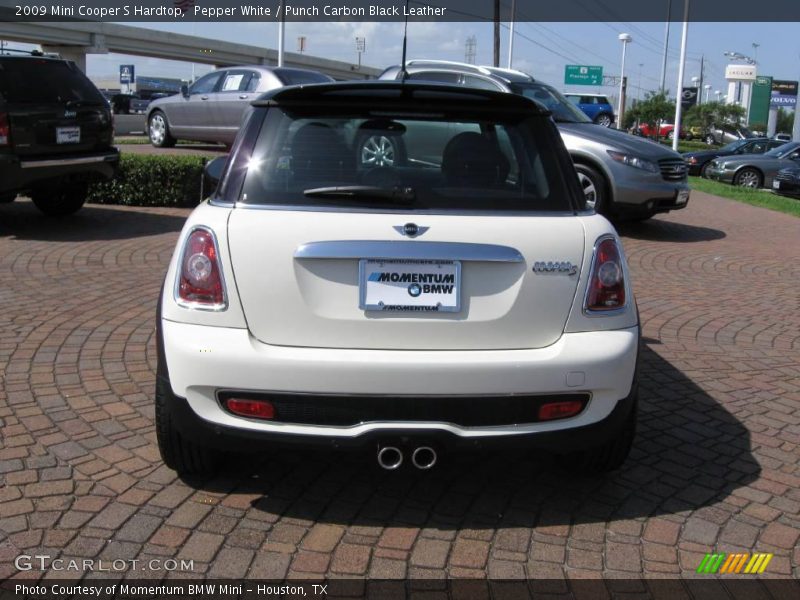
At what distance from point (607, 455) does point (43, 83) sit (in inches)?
309

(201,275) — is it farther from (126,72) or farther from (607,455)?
(126,72)

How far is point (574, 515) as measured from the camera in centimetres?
350

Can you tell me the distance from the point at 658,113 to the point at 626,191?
49486mm

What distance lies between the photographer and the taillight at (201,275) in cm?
319

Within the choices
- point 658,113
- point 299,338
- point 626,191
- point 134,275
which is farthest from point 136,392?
point 658,113

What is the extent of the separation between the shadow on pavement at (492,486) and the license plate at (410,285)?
0.55 meters

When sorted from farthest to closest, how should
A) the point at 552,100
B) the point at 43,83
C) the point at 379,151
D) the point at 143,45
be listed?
the point at 143,45
the point at 552,100
the point at 43,83
the point at 379,151

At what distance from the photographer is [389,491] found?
144 inches

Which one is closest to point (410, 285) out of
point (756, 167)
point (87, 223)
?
point (87, 223)

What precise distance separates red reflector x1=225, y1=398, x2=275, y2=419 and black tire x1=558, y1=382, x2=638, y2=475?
1.33 metres

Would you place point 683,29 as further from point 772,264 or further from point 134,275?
point 134,275

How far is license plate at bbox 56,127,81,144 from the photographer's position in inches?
358

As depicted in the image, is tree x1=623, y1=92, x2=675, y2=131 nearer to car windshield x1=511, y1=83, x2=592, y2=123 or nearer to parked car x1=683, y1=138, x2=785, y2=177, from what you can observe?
parked car x1=683, y1=138, x2=785, y2=177

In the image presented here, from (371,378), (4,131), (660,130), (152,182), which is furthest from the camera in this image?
(660,130)
